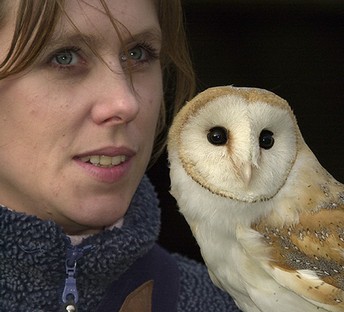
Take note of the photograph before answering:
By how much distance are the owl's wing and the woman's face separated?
23cm

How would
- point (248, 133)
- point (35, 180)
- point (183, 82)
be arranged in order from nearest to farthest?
point (248, 133) → point (35, 180) → point (183, 82)

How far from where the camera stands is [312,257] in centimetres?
124

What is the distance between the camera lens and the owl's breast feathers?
1.20 metres

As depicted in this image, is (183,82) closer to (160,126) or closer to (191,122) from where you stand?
(160,126)

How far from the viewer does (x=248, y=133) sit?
3.92 feet

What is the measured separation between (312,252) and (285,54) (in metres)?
1.55

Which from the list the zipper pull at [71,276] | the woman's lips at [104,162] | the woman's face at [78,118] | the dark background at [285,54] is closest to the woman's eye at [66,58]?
the woman's face at [78,118]

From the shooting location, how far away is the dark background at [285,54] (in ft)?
8.53

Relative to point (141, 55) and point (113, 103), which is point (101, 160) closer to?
point (113, 103)

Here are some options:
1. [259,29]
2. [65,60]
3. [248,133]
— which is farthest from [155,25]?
[259,29]

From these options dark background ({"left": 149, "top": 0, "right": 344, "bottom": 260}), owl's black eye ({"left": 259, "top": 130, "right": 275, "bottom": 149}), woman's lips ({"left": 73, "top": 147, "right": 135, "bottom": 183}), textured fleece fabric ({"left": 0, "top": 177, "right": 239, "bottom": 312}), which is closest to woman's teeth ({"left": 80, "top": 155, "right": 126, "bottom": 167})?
woman's lips ({"left": 73, "top": 147, "right": 135, "bottom": 183})

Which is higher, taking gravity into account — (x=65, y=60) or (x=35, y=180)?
(x=65, y=60)

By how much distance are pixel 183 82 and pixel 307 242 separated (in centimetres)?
43

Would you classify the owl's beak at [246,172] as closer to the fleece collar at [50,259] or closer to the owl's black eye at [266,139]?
the owl's black eye at [266,139]
